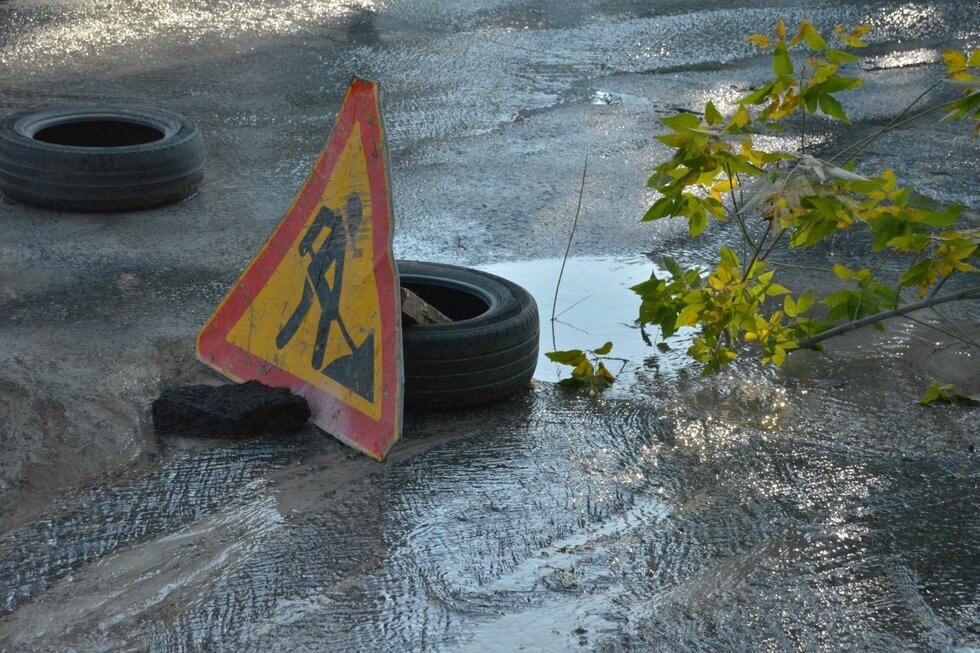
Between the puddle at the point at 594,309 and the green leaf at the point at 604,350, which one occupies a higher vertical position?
the green leaf at the point at 604,350

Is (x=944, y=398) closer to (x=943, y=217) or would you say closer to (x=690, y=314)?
(x=943, y=217)

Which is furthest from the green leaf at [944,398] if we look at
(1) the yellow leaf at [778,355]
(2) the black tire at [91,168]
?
(2) the black tire at [91,168]

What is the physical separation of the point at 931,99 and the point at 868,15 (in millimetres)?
3054

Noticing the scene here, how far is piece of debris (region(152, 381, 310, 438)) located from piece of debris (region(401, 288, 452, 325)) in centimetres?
52

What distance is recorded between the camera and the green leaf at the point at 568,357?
4.57 metres

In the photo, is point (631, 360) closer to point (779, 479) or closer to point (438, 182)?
point (779, 479)

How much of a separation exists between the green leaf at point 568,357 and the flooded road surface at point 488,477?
15 cm

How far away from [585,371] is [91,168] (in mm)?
3259

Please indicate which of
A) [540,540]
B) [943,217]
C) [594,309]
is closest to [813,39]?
[943,217]

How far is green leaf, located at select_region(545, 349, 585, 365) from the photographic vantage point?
4570 mm

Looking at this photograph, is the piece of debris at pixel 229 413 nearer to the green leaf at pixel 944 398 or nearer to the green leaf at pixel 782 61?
the green leaf at pixel 782 61

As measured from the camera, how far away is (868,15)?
40.3 ft

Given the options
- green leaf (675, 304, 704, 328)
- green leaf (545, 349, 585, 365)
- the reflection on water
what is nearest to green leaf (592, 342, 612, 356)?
green leaf (545, 349, 585, 365)

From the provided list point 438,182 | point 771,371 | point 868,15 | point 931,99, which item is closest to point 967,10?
point 868,15
